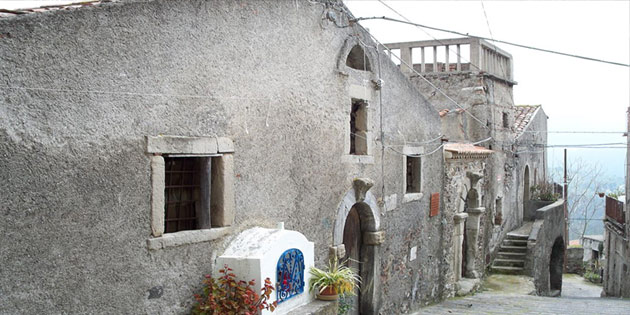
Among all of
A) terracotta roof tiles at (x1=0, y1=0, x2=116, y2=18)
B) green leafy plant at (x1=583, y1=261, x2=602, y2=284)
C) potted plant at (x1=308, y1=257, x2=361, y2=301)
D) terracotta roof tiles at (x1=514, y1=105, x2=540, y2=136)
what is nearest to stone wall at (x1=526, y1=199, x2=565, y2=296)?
terracotta roof tiles at (x1=514, y1=105, x2=540, y2=136)

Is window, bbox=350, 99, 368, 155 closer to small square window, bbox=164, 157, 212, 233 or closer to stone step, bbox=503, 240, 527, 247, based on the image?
small square window, bbox=164, 157, 212, 233

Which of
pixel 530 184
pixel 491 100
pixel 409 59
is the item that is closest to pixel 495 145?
pixel 491 100

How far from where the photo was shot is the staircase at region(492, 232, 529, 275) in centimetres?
1666

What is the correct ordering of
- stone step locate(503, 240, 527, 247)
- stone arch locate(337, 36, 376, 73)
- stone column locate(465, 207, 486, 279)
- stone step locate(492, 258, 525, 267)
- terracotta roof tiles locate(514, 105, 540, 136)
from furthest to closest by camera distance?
terracotta roof tiles locate(514, 105, 540, 136) → stone step locate(503, 240, 527, 247) → stone step locate(492, 258, 525, 267) → stone column locate(465, 207, 486, 279) → stone arch locate(337, 36, 376, 73)

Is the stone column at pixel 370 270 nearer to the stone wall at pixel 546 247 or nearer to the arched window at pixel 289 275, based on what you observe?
the arched window at pixel 289 275

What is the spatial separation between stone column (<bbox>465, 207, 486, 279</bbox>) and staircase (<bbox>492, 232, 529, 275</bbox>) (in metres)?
2.01

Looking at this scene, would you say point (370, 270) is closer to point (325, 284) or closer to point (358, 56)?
point (325, 284)

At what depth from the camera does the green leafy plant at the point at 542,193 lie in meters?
20.7

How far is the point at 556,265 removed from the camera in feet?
70.3

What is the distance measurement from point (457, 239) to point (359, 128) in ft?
17.7

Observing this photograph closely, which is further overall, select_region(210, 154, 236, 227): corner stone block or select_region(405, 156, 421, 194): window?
select_region(405, 156, 421, 194): window

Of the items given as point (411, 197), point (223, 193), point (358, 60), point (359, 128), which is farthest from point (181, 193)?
point (411, 197)

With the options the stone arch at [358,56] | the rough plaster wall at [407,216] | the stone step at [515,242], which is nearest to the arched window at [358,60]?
the stone arch at [358,56]

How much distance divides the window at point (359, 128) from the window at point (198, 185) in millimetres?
3333
